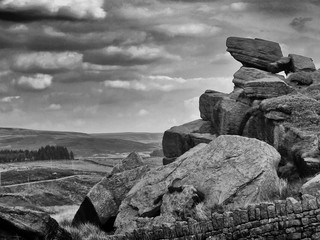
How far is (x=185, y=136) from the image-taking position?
45.5 meters

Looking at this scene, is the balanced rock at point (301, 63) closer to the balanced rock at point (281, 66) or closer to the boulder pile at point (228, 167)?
the balanced rock at point (281, 66)

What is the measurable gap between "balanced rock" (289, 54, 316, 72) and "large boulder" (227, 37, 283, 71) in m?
2.11

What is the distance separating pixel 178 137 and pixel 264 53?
10929 mm

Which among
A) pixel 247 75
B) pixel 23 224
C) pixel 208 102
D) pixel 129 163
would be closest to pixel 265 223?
pixel 23 224

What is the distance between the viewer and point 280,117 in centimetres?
3192

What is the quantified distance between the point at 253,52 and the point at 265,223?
31797 millimetres

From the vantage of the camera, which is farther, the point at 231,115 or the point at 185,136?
the point at 185,136

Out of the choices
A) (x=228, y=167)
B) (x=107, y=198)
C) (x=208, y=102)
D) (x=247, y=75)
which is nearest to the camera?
(x=228, y=167)

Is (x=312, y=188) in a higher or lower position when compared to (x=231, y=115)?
lower

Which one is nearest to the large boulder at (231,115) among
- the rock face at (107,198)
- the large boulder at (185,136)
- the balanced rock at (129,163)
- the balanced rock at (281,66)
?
the large boulder at (185,136)

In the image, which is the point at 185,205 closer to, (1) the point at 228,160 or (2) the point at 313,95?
(1) the point at 228,160

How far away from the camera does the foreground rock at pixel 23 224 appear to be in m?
25.2

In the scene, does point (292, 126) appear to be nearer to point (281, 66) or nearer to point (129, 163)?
point (129, 163)

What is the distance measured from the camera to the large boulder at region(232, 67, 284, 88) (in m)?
44.9
